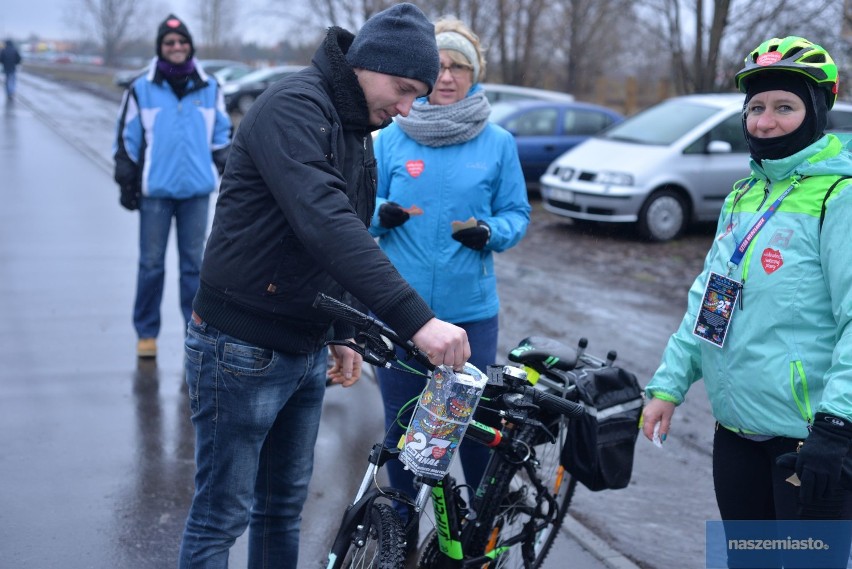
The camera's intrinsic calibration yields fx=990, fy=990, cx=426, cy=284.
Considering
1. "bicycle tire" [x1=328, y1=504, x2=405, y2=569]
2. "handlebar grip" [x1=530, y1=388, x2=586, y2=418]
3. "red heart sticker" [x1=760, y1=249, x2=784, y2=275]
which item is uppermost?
"red heart sticker" [x1=760, y1=249, x2=784, y2=275]

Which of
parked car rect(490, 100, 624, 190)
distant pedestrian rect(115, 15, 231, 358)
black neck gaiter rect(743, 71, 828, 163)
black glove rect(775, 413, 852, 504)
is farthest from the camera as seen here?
parked car rect(490, 100, 624, 190)

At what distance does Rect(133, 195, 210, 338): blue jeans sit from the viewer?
617 centimetres

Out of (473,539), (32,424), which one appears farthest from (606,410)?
(32,424)

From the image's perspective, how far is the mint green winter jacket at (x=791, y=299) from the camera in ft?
8.29

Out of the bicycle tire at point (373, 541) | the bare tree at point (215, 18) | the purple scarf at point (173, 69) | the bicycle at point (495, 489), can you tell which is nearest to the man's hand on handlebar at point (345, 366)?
the bicycle at point (495, 489)

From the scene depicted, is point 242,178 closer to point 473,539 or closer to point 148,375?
point 473,539

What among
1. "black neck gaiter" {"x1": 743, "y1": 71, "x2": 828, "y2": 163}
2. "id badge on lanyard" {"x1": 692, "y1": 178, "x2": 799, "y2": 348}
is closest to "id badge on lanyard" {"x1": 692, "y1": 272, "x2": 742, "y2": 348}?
"id badge on lanyard" {"x1": 692, "y1": 178, "x2": 799, "y2": 348}

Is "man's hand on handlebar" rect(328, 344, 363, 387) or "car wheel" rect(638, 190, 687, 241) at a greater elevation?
"man's hand on handlebar" rect(328, 344, 363, 387)

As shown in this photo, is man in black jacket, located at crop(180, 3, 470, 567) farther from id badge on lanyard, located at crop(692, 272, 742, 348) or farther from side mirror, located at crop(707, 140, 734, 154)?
side mirror, located at crop(707, 140, 734, 154)

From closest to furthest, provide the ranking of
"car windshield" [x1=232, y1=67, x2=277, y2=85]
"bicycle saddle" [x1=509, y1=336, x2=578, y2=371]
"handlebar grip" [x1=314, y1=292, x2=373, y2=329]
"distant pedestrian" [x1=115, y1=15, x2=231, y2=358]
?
"handlebar grip" [x1=314, y1=292, x2=373, y2=329] → "bicycle saddle" [x1=509, y1=336, x2=578, y2=371] → "distant pedestrian" [x1=115, y1=15, x2=231, y2=358] → "car windshield" [x1=232, y1=67, x2=277, y2=85]

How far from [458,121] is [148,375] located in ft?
10.4

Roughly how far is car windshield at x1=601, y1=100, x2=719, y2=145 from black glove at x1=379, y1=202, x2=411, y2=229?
858 cm

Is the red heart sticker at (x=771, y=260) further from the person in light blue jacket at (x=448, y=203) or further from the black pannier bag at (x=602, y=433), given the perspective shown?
the person in light blue jacket at (x=448, y=203)

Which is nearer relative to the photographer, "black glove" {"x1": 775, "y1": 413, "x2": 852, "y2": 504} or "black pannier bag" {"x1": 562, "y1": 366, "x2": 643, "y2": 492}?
"black glove" {"x1": 775, "y1": 413, "x2": 852, "y2": 504}
